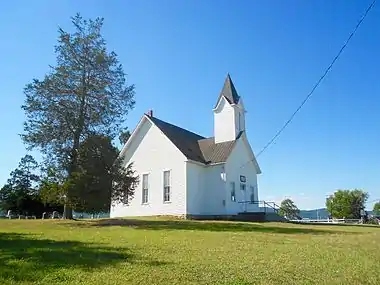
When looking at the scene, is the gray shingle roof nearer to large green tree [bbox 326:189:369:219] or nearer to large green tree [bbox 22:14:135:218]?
large green tree [bbox 22:14:135:218]

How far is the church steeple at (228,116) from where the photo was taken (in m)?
33.1

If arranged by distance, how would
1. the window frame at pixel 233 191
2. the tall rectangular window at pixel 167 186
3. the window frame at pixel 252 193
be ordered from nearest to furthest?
the tall rectangular window at pixel 167 186 → the window frame at pixel 233 191 → the window frame at pixel 252 193

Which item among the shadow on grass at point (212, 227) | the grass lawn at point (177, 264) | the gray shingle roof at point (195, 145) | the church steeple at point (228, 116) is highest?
the church steeple at point (228, 116)

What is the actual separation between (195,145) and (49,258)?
26.0 metres

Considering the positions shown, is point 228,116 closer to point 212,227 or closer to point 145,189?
point 145,189

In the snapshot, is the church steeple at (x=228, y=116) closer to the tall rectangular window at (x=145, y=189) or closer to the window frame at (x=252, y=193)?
the window frame at (x=252, y=193)

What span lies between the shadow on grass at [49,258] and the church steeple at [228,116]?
926 inches

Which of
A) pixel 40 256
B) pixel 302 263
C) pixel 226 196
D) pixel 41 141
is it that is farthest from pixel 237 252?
pixel 226 196

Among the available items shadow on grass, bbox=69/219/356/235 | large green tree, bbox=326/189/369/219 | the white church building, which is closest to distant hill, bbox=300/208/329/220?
large green tree, bbox=326/189/369/219

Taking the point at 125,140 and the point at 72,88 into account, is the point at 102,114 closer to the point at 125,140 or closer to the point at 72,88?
the point at 72,88

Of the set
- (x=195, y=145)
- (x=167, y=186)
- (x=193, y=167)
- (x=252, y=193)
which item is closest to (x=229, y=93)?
(x=195, y=145)

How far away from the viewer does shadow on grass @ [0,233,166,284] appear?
7.02 meters

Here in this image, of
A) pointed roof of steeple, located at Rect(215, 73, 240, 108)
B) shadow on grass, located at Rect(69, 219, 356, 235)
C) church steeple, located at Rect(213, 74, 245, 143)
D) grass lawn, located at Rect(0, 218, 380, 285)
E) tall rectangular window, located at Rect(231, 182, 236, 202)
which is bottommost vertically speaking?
grass lawn, located at Rect(0, 218, 380, 285)

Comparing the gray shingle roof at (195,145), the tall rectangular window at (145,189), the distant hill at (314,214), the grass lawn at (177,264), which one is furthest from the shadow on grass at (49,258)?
the distant hill at (314,214)
